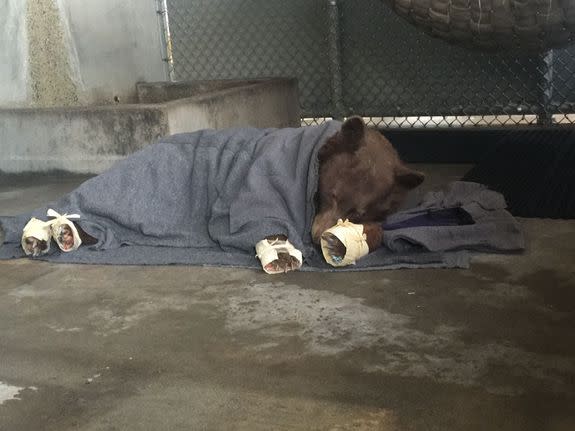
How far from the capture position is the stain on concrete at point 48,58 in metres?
4.79

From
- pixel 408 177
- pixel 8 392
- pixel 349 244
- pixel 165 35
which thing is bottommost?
pixel 8 392

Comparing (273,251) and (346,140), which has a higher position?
(346,140)

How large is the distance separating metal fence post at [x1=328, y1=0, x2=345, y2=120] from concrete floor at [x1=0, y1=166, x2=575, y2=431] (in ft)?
10.1

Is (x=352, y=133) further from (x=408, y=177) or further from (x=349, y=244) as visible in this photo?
(x=349, y=244)

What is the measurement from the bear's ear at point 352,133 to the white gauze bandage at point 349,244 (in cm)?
37

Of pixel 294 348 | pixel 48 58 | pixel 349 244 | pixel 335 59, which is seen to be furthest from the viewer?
pixel 335 59

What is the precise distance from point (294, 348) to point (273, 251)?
70cm

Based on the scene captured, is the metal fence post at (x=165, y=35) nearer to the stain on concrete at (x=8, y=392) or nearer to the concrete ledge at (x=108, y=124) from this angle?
the concrete ledge at (x=108, y=124)

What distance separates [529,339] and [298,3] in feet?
14.1

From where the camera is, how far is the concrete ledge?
4.00 m

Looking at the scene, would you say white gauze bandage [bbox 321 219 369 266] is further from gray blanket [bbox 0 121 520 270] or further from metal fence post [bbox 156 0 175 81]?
metal fence post [bbox 156 0 175 81]

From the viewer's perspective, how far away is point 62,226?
2902 mm

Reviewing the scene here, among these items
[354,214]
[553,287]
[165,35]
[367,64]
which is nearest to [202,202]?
[354,214]

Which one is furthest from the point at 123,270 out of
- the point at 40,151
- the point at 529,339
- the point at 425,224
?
the point at 40,151
